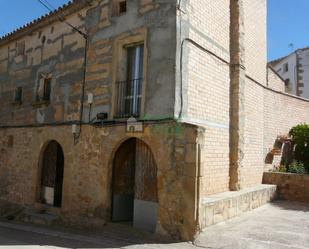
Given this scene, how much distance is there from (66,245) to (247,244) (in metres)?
3.51

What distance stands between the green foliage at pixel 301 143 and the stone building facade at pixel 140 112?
0.84 metres

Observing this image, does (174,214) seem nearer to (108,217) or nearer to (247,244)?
(247,244)

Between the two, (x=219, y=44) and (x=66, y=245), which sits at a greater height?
(x=219, y=44)

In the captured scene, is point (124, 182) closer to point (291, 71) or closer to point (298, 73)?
point (298, 73)

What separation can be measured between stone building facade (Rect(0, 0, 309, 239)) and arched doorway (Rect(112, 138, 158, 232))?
0.03 meters

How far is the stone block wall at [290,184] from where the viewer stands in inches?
401

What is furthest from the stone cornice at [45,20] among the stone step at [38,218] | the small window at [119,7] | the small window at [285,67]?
the small window at [285,67]

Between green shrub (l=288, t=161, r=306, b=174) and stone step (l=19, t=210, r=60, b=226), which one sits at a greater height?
green shrub (l=288, t=161, r=306, b=174)

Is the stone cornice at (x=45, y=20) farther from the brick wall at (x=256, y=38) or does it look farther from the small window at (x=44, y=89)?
the brick wall at (x=256, y=38)

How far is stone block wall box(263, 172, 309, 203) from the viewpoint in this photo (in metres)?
10.2

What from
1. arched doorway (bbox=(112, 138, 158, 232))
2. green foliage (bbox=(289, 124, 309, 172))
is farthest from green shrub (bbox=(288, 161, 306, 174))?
arched doorway (bbox=(112, 138, 158, 232))

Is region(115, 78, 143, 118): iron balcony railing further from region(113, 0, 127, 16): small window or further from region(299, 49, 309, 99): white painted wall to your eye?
region(299, 49, 309, 99): white painted wall

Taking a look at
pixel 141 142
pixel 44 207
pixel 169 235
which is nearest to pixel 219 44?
pixel 141 142

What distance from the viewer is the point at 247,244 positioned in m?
Answer: 6.05
